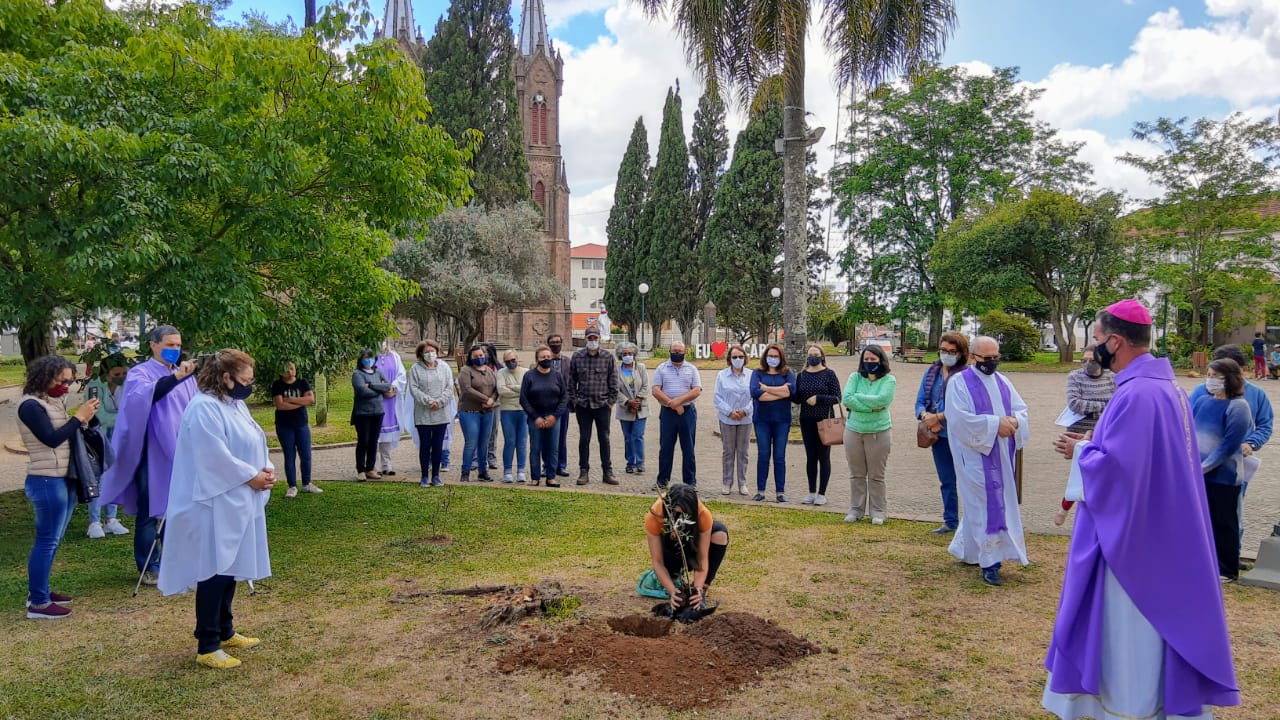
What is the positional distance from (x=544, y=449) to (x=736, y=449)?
247 centimetres

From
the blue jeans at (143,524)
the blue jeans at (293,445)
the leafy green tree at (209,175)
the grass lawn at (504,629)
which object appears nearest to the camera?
the grass lawn at (504,629)

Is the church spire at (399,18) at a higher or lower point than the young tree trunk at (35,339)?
higher

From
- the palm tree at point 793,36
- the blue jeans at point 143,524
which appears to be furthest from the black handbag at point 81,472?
the palm tree at point 793,36

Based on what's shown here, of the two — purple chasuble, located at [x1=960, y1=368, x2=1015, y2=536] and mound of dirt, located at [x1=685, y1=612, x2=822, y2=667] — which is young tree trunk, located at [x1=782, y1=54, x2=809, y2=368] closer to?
purple chasuble, located at [x1=960, y1=368, x2=1015, y2=536]

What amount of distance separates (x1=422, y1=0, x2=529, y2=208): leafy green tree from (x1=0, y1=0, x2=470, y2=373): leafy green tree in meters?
34.7

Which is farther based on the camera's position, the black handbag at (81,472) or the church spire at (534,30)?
the church spire at (534,30)

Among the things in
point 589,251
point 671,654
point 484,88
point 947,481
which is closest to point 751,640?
point 671,654

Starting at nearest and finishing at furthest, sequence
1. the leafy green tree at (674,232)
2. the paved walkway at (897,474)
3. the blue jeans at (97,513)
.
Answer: the blue jeans at (97,513) → the paved walkway at (897,474) → the leafy green tree at (674,232)

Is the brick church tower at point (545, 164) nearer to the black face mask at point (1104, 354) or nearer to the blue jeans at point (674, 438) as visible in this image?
the blue jeans at point (674, 438)

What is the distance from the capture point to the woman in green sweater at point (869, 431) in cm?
825

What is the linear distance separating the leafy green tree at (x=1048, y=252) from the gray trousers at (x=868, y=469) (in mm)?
28142

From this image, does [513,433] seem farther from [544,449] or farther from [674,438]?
[674,438]

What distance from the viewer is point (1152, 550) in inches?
137

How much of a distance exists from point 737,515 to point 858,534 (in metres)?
1.36
